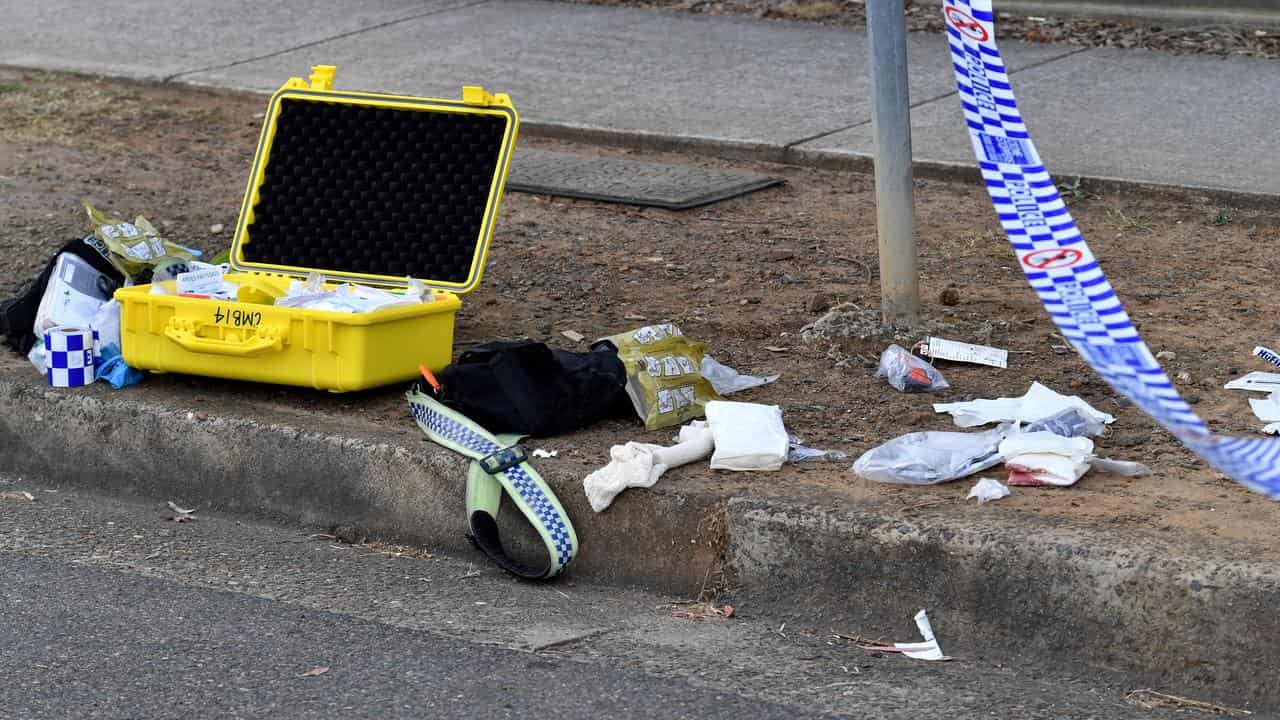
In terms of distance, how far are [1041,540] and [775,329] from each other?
1708 mm

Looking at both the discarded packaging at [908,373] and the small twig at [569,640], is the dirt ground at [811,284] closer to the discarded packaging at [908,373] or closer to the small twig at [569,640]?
the discarded packaging at [908,373]

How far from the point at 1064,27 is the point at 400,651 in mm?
6766

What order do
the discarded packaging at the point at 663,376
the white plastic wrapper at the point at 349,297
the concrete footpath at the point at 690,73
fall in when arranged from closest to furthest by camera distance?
the discarded packaging at the point at 663,376 < the white plastic wrapper at the point at 349,297 < the concrete footpath at the point at 690,73

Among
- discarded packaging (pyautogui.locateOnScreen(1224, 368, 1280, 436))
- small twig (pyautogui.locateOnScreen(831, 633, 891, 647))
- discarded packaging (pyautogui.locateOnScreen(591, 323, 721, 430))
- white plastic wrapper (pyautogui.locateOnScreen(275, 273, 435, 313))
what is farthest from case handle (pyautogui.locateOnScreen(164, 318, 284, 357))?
discarded packaging (pyautogui.locateOnScreen(1224, 368, 1280, 436))

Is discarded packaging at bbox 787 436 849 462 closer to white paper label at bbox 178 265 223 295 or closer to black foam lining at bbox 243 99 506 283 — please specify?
black foam lining at bbox 243 99 506 283

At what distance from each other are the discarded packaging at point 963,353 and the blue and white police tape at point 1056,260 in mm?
1196

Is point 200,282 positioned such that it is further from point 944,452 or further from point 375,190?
point 944,452

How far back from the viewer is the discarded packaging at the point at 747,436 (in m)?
3.55

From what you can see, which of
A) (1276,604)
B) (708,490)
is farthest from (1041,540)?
(708,490)

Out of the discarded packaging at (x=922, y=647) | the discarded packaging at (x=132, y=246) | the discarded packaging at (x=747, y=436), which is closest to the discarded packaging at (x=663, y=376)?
the discarded packaging at (x=747, y=436)

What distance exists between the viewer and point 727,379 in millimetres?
4160

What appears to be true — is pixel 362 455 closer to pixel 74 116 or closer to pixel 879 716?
pixel 879 716

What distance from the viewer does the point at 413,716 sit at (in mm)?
2842

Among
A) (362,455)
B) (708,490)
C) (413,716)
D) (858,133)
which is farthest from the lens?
(858,133)
